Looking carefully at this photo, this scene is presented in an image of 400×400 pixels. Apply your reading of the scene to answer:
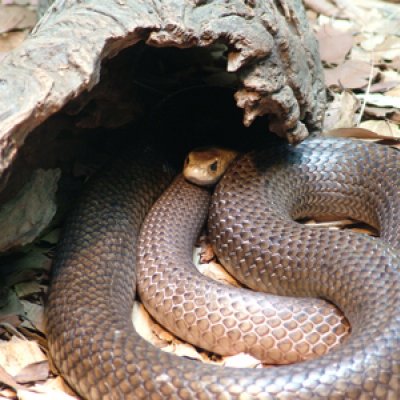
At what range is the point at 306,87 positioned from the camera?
10.6 ft

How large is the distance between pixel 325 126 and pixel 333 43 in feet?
3.24

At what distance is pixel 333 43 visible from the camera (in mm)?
4691

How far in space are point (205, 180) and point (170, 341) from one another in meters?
1.00

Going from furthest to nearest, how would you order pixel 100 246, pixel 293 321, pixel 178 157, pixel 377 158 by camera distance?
1. pixel 178 157
2. pixel 377 158
3. pixel 100 246
4. pixel 293 321

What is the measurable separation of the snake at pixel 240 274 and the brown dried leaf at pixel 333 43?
1145mm

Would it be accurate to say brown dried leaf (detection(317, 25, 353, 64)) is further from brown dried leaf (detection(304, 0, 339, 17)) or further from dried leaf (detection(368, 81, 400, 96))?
dried leaf (detection(368, 81, 400, 96))

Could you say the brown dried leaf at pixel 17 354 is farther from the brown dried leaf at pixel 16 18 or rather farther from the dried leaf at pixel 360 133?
the brown dried leaf at pixel 16 18

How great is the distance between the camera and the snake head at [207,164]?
11.6ft

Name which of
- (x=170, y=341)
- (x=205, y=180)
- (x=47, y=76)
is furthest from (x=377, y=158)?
(x=47, y=76)

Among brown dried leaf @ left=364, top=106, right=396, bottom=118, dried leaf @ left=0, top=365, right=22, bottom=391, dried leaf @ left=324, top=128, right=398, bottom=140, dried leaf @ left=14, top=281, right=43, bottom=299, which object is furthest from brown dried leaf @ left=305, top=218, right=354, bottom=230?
dried leaf @ left=0, top=365, right=22, bottom=391

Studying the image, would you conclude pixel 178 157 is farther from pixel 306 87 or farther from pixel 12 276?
pixel 12 276

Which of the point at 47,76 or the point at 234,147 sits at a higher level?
the point at 47,76

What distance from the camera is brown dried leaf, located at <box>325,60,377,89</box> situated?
14.1ft

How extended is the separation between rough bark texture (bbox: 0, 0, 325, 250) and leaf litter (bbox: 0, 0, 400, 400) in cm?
73
